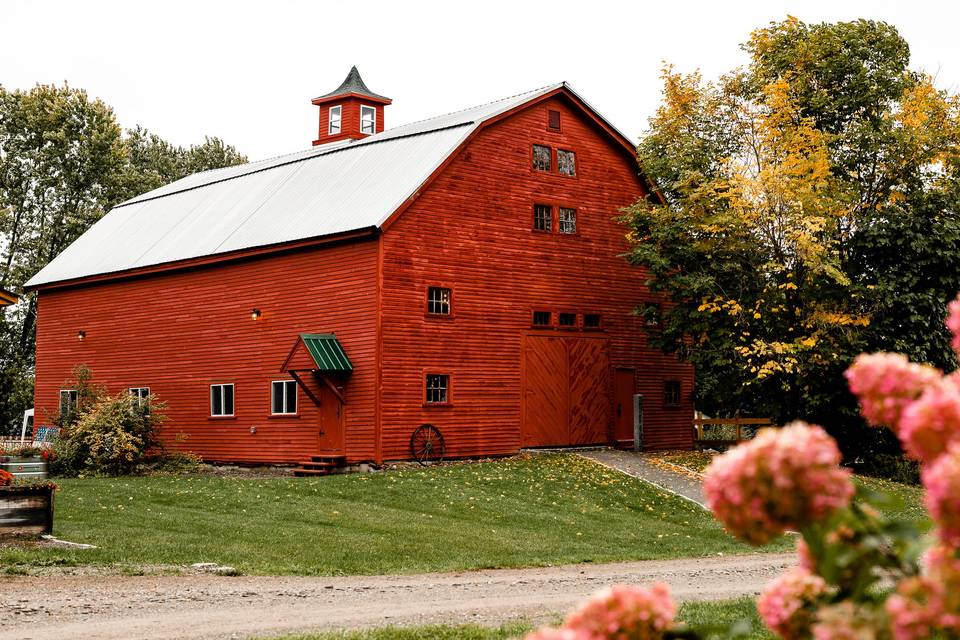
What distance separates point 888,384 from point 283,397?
1064 inches

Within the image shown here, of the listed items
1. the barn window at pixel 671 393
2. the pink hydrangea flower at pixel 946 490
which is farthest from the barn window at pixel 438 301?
the pink hydrangea flower at pixel 946 490

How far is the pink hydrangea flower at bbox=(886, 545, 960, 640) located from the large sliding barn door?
27.1 metres

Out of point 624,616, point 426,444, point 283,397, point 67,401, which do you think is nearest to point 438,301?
point 426,444

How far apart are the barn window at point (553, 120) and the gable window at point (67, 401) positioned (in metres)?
14.5

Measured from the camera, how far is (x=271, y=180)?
34.2 metres

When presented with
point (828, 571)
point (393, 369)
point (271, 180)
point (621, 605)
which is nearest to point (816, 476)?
point (828, 571)

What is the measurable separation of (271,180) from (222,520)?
662 inches

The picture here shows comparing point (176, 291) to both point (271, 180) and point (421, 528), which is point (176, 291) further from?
point (421, 528)

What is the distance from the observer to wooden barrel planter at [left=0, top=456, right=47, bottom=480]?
61.8 ft

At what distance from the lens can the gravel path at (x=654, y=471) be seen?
24609 millimetres

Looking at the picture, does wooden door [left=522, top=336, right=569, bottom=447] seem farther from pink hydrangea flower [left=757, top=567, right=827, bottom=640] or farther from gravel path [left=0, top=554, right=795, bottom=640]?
pink hydrangea flower [left=757, top=567, right=827, bottom=640]

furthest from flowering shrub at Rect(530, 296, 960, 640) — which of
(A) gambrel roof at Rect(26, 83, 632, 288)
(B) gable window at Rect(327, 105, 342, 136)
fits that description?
(B) gable window at Rect(327, 105, 342, 136)

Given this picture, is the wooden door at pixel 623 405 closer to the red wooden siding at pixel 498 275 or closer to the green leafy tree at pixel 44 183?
the red wooden siding at pixel 498 275

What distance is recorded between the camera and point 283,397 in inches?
1152
